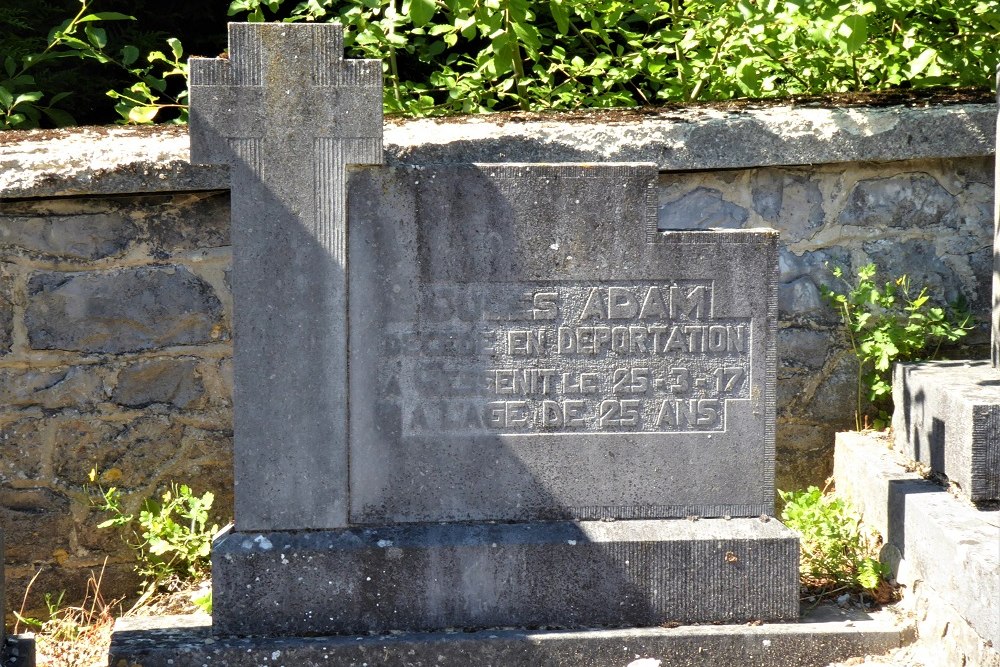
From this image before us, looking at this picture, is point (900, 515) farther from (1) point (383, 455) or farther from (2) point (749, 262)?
(1) point (383, 455)

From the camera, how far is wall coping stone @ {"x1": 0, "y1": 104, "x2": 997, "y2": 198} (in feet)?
10.4

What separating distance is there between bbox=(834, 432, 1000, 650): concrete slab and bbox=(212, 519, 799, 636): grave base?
0.35 meters

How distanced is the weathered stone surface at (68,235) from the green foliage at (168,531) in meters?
0.70

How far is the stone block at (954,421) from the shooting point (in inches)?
108

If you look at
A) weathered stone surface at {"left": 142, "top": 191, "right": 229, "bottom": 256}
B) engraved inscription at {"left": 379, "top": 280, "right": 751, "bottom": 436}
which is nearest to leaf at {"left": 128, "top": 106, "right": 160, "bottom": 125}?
weathered stone surface at {"left": 142, "top": 191, "right": 229, "bottom": 256}

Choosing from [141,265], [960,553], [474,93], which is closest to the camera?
[960,553]

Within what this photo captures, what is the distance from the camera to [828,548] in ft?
9.93

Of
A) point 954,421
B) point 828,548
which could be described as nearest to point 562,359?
point 828,548

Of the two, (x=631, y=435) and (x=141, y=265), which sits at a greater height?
(x=141, y=265)

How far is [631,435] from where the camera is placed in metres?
2.78

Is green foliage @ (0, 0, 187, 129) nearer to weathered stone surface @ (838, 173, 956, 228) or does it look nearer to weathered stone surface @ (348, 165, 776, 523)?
weathered stone surface @ (348, 165, 776, 523)

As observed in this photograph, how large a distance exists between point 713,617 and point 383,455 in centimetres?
97

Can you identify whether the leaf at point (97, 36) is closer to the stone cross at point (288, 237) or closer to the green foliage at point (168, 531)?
the stone cross at point (288, 237)

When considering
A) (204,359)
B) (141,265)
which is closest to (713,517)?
(204,359)
